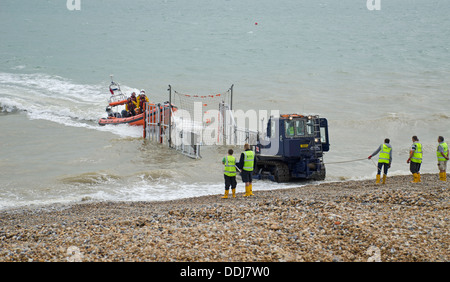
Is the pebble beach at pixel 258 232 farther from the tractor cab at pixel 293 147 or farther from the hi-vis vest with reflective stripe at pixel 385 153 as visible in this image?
the tractor cab at pixel 293 147

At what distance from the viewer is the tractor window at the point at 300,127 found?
15.5m

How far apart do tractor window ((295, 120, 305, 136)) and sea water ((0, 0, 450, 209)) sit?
6.16 feet

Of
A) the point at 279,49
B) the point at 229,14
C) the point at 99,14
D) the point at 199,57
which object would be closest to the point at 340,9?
the point at 229,14

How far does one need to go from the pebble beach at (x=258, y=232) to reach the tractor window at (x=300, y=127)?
3.95 meters

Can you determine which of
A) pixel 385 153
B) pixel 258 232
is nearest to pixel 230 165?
pixel 258 232

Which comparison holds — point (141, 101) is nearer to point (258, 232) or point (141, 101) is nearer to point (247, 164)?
point (247, 164)

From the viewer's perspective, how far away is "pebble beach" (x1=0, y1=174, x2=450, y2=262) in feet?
24.5

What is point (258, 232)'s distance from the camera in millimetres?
8500

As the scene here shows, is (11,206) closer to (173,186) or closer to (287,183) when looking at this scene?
(173,186)

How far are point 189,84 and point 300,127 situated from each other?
80.0 ft

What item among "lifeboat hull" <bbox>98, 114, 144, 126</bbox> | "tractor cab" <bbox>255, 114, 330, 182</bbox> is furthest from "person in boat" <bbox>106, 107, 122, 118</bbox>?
"tractor cab" <bbox>255, 114, 330, 182</bbox>

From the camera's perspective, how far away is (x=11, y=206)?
13766 mm

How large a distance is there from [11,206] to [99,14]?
87047 millimetres

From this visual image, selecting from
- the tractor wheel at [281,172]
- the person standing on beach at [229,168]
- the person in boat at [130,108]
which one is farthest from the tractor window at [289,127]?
the person in boat at [130,108]
